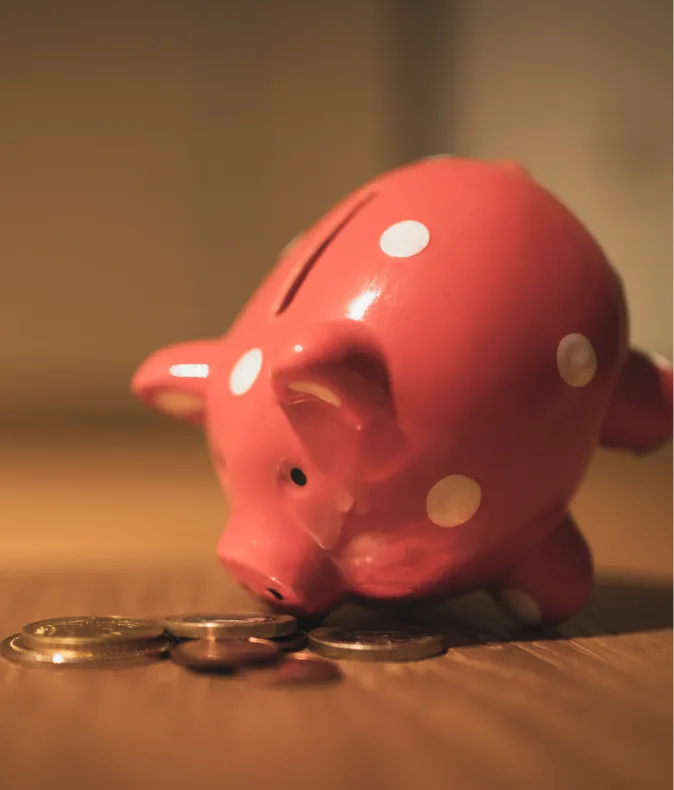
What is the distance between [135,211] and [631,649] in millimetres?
1219

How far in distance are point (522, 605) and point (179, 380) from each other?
0.94 ft

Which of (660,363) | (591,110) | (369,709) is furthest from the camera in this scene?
(591,110)

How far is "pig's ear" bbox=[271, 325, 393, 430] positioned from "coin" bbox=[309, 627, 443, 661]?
12cm

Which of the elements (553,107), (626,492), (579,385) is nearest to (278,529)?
(579,385)

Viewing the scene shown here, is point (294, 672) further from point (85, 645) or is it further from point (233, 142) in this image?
point (233, 142)

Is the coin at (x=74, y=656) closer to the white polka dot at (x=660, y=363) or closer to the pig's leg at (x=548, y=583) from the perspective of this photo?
the pig's leg at (x=548, y=583)

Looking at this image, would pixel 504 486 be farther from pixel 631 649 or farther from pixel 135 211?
pixel 135 211

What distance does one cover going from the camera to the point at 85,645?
521 mm

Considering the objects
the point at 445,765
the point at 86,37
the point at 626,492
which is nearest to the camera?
the point at 445,765

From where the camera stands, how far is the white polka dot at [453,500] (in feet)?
1.85

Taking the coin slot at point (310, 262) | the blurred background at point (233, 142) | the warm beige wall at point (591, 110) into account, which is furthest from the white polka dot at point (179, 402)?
the warm beige wall at point (591, 110)

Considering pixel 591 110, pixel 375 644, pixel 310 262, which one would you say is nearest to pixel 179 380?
pixel 310 262

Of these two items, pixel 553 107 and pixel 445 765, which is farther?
pixel 553 107

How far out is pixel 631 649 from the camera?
1.96 feet
